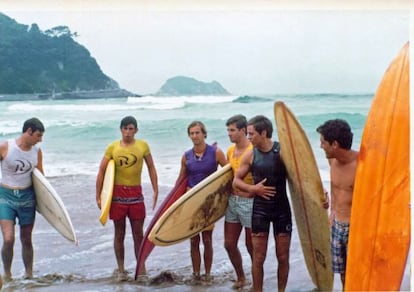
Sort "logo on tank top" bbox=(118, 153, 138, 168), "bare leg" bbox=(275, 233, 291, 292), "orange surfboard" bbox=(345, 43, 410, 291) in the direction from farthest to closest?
"logo on tank top" bbox=(118, 153, 138, 168)
"bare leg" bbox=(275, 233, 291, 292)
"orange surfboard" bbox=(345, 43, 410, 291)

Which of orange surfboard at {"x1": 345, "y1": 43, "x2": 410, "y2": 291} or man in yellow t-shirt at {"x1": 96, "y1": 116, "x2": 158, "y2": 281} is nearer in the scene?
orange surfboard at {"x1": 345, "y1": 43, "x2": 410, "y2": 291}

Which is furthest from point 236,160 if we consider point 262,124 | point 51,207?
point 51,207

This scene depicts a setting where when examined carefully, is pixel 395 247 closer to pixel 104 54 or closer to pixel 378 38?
pixel 378 38

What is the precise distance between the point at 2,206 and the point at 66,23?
1.00 metres

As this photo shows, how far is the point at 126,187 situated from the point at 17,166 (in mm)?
575

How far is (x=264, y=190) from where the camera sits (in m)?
4.07

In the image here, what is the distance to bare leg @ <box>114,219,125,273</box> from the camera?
424cm

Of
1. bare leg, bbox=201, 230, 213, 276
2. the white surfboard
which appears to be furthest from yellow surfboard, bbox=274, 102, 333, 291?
the white surfboard

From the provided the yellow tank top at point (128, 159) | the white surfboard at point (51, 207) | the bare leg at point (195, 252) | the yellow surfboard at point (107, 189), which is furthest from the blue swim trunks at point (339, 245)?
the white surfboard at point (51, 207)

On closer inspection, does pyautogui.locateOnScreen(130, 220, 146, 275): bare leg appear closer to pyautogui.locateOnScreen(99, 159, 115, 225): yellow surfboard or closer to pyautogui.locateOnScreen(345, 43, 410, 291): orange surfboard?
pyautogui.locateOnScreen(99, 159, 115, 225): yellow surfboard

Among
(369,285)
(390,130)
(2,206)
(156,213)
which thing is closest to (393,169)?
(390,130)

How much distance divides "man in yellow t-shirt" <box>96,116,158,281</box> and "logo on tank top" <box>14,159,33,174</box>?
0.36 metres

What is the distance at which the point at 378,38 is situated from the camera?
13.3ft

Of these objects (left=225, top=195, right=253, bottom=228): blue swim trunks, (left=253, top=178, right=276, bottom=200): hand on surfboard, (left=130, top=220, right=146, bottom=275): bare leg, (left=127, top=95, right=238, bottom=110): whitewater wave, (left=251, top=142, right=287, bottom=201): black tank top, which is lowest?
(left=130, top=220, right=146, bottom=275): bare leg
